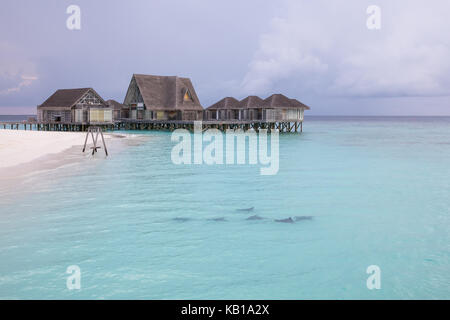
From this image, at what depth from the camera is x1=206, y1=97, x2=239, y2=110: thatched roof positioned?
164ft

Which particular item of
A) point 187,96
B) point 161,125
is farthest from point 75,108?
point 187,96

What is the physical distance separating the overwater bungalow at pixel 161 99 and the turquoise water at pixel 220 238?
33.8 meters

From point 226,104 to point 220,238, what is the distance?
42995 mm

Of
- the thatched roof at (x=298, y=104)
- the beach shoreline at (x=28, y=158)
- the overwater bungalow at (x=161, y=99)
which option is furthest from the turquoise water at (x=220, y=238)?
the overwater bungalow at (x=161, y=99)

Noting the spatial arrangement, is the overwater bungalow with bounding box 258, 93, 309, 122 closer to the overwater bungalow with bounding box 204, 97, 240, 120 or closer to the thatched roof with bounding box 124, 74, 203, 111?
the overwater bungalow with bounding box 204, 97, 240, 120

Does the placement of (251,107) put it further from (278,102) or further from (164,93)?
(164,93)

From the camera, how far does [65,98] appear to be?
4272 centimetres

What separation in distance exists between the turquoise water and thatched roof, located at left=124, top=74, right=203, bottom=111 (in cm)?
3371

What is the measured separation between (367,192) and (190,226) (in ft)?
23.3

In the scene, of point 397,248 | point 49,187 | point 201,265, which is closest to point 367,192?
point 397,248

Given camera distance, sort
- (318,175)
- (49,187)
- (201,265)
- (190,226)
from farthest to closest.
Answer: (318,175), (49,187), (190,226), (201,265)

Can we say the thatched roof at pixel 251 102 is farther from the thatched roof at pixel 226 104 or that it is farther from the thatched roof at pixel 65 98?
the thatched roof at pixel 65 98
